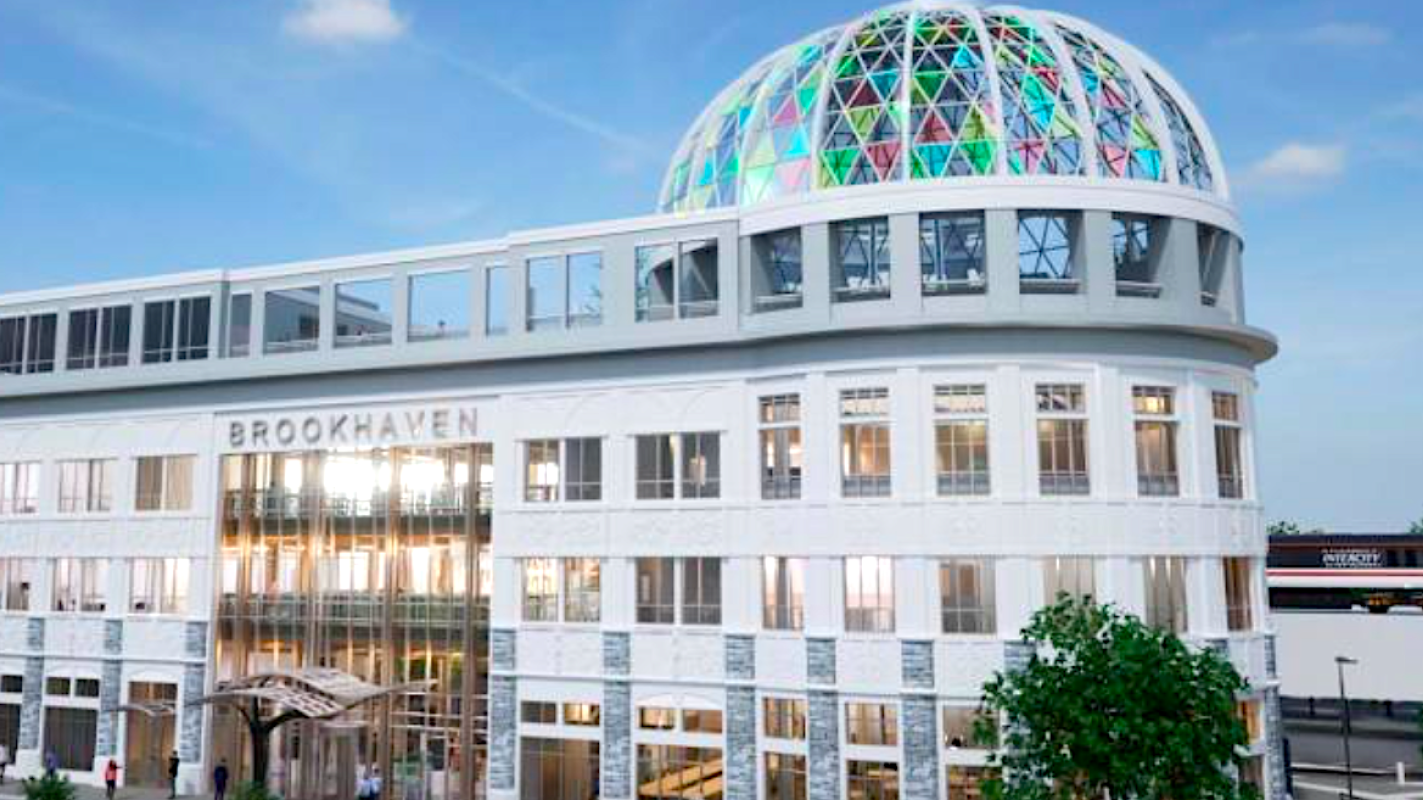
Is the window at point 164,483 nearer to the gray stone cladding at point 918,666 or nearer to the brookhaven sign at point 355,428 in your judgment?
the brookhaven sign at point 355,428

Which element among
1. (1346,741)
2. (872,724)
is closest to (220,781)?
(872,724)

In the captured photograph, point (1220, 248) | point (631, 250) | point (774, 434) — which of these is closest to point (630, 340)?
point (631, 250)

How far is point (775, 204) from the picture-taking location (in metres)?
38.2

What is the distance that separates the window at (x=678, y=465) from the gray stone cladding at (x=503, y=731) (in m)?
7.87

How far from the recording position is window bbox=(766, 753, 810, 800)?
1435 inches

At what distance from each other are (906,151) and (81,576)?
35.4 meters

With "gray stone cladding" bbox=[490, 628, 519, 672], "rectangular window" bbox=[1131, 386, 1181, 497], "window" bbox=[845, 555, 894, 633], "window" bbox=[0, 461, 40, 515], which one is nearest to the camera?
"window" bbox=[845, 555, 894, 633]

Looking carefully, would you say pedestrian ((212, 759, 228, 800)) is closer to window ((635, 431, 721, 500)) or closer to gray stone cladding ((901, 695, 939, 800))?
window ((635, 431, 721, 500))

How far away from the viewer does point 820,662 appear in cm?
3634

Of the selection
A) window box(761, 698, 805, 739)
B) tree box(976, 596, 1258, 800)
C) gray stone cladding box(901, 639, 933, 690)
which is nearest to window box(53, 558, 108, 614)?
window box(761, 698, 805, 739)

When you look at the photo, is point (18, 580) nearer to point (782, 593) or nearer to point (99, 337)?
point (99, 337)

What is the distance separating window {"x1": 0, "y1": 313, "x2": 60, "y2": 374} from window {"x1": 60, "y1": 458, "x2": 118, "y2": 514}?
4297mm

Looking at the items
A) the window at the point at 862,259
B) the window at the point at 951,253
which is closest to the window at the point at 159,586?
the window at the point at 862,259

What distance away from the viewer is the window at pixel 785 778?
36.4 metres
